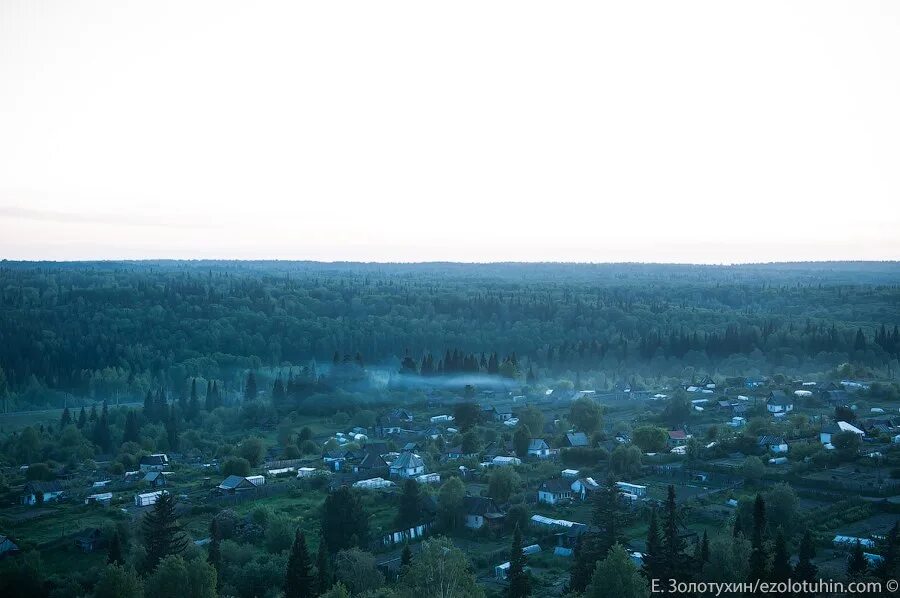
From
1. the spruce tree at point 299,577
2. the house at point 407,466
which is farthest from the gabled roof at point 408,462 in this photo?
the spruce tree at point 299,577

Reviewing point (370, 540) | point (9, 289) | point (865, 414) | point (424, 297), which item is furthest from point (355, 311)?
point (370, 540)

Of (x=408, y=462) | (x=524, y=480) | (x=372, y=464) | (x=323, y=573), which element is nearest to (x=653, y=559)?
(x=323, y=573)

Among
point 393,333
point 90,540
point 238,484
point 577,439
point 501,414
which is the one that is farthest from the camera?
point 393,333

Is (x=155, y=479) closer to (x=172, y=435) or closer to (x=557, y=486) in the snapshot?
(x=172, y=435)

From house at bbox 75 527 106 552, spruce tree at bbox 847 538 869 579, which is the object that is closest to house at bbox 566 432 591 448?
spruce tree at bbox 847 538 869 579

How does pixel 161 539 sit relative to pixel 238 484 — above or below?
above

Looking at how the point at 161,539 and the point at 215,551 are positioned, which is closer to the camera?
the point at 161,539
